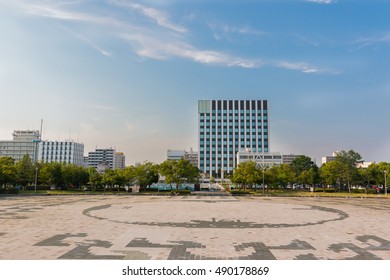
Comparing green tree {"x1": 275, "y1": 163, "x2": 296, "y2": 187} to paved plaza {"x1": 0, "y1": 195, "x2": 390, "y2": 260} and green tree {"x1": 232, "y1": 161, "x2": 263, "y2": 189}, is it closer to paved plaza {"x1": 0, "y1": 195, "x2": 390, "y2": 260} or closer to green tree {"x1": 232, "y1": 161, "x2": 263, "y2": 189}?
green tree {"x1": 232, "y1": 161, "x2": 263, "y2": 189}

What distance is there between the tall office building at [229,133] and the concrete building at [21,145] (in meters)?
110

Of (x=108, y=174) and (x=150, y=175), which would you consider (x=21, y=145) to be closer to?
(x=108, y=174)

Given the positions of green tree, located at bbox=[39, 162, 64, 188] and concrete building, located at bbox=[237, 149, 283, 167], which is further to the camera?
concrete building, located at bbox=[237, 149, 283, 167]

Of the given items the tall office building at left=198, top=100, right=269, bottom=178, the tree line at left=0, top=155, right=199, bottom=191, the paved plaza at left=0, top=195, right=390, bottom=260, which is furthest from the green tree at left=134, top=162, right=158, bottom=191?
the tall office building at left=198, top=100, right=269, bottom=178

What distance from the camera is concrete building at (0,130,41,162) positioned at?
6565 inches

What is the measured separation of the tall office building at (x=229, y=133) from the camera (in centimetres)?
13088

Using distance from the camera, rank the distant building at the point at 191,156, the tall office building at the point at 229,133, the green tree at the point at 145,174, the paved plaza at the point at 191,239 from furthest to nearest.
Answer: the distant building at the point at 191,156 < the tall office building at the point at 229,133 < the green tree at the point at 145,174 < the paved plaza at the point at 191,239

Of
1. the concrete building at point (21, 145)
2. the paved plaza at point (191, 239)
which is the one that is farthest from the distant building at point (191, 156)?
the paved plaza at point (191, 239)

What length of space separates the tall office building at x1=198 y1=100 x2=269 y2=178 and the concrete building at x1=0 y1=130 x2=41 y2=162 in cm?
10972

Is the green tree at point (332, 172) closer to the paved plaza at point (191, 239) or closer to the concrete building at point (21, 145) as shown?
the paved plaza at point (191, 239)

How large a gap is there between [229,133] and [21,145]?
129344mm

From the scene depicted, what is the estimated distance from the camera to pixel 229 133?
433ft

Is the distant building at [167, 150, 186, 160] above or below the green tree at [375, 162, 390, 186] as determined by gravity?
above

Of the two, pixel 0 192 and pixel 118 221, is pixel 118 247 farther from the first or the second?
pixel 0 192
